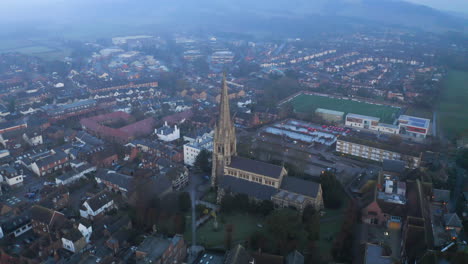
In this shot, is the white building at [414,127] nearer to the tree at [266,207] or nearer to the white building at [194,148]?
the white building at [194,148]

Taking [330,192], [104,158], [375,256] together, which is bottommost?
[104,158]

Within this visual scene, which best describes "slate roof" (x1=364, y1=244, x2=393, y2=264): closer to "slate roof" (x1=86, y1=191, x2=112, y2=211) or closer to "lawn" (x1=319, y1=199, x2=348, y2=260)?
"lawn" (x1=319, y1=199, x2=348, y2=260)

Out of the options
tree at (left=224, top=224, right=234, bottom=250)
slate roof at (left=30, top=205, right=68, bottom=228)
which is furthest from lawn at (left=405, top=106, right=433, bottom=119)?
slate roof at (left=30, top=205, right=68, bottom=228)

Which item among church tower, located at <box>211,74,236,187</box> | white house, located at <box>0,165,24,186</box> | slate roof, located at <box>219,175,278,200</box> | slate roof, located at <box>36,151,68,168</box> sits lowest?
white house, located at <box>0,165,24,186</box>

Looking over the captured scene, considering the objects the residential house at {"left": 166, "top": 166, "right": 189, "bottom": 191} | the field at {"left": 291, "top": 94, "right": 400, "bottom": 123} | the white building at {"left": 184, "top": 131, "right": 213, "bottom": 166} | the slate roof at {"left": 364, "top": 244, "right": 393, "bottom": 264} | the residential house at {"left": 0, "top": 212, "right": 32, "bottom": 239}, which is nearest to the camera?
the slate roof at {"left": 364, "top": 244, "right": 393, "bottom": 264}

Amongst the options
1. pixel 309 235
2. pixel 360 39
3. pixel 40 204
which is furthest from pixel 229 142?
pixel 360 39

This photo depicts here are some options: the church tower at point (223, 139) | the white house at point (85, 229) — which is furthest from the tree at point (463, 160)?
the white house at point (85, 229)

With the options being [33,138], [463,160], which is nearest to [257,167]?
[463,160]

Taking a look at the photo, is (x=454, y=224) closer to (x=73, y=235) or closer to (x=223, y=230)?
(x=223, y=230)
